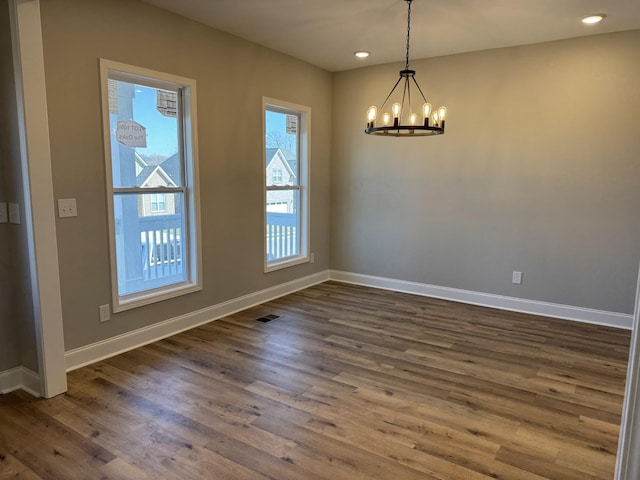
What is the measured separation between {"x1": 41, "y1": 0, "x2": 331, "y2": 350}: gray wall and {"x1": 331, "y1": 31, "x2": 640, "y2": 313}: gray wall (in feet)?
2.77

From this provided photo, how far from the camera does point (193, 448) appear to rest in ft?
7.39

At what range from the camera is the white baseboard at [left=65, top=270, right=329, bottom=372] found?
3.20m

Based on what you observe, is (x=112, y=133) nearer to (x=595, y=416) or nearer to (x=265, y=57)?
(x=265, y=57)

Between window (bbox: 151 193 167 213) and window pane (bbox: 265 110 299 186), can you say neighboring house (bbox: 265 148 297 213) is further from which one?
window (bbox: 151 193 167 213)

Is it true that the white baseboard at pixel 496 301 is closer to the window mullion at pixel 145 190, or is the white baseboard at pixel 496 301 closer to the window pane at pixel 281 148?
the window pane at pixel 281 148

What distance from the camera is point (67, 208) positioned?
3.00 metres

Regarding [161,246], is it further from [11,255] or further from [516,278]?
[516,278]

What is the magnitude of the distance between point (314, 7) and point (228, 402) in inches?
118

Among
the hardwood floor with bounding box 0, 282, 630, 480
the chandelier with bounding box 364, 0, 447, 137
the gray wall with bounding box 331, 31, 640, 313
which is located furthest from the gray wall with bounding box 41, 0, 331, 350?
the chandelier with bounding box 364, 0, 447, 137

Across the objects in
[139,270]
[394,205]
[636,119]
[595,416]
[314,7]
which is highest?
[314,7]

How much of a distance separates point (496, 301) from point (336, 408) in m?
2.81

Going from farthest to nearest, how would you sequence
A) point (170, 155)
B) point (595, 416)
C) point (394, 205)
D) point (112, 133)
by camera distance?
point (394, 205), point (170, 155), point (112, 133), point (595, 416)

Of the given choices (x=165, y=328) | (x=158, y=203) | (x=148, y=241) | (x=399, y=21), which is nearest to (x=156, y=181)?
(x=158, y=203)

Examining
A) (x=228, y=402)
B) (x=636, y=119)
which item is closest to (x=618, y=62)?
(x=636, y=119)
